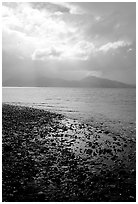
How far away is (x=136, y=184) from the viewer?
1359 cm

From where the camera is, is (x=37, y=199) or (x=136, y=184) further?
(x=136, y=184)

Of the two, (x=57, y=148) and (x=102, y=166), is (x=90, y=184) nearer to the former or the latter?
(x=102, y=166)

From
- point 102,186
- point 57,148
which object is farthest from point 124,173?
point 57,148

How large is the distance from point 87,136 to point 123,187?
13535 mm

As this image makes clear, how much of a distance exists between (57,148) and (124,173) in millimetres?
7212

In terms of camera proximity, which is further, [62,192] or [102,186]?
[102,186]

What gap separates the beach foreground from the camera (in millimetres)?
12117

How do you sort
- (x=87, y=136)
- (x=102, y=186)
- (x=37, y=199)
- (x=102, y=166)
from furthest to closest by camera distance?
(x=87, y=136), (x=102, y=166), (x=102, y=186), (x=37, y=199)

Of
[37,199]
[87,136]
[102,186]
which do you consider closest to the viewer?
[37,199]

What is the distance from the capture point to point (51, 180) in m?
13.7

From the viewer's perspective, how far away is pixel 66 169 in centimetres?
1543

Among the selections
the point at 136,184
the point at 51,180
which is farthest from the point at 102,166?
the point at 51,180

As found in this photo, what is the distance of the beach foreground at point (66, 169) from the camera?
1212cm

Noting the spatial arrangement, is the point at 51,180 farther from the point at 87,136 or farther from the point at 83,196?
the point at 87,136
